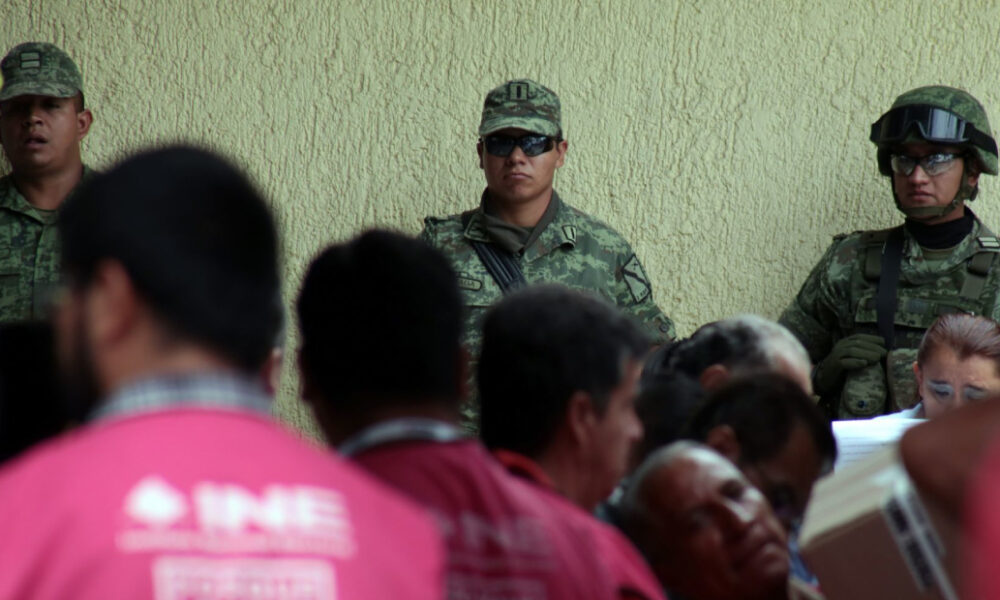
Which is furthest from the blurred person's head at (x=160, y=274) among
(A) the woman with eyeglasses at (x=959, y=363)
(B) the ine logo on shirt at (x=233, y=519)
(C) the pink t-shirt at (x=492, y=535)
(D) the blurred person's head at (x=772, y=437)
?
(A) the woman with eyeglasses at (x=959, y=363)

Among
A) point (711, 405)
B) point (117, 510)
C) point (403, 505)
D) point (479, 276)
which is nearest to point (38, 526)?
point (117, 510)

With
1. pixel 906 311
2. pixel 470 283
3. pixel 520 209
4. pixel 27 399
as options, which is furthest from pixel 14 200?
pixel 906 311

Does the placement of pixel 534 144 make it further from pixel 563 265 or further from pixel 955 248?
pixel 955 248

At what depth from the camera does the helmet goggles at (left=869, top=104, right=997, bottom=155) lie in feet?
16.0

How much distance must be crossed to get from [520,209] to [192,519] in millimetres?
3855

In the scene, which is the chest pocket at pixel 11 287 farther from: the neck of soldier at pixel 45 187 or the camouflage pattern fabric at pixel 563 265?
the camouflage pattern fabric at pixel 563 265

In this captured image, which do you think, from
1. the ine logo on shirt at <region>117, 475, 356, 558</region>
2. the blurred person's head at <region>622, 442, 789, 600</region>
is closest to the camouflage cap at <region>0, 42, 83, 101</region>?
the blurred person's head at <region>622, 442, 789, 600</region>

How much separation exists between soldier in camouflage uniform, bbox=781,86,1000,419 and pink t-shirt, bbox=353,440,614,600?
10.6 feet

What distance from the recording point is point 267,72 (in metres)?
5.27

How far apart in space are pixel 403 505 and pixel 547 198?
3.76m

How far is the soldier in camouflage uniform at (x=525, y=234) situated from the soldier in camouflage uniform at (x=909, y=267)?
0.63 meters

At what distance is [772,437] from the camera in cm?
262

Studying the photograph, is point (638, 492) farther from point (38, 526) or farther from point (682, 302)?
point (682, 302)

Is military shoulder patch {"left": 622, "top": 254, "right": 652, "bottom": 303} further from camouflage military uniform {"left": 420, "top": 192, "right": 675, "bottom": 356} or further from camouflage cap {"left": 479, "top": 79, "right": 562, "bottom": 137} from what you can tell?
camouflage cap {"left": 479, "top": 79, "right": 562, "bottom": 137}
